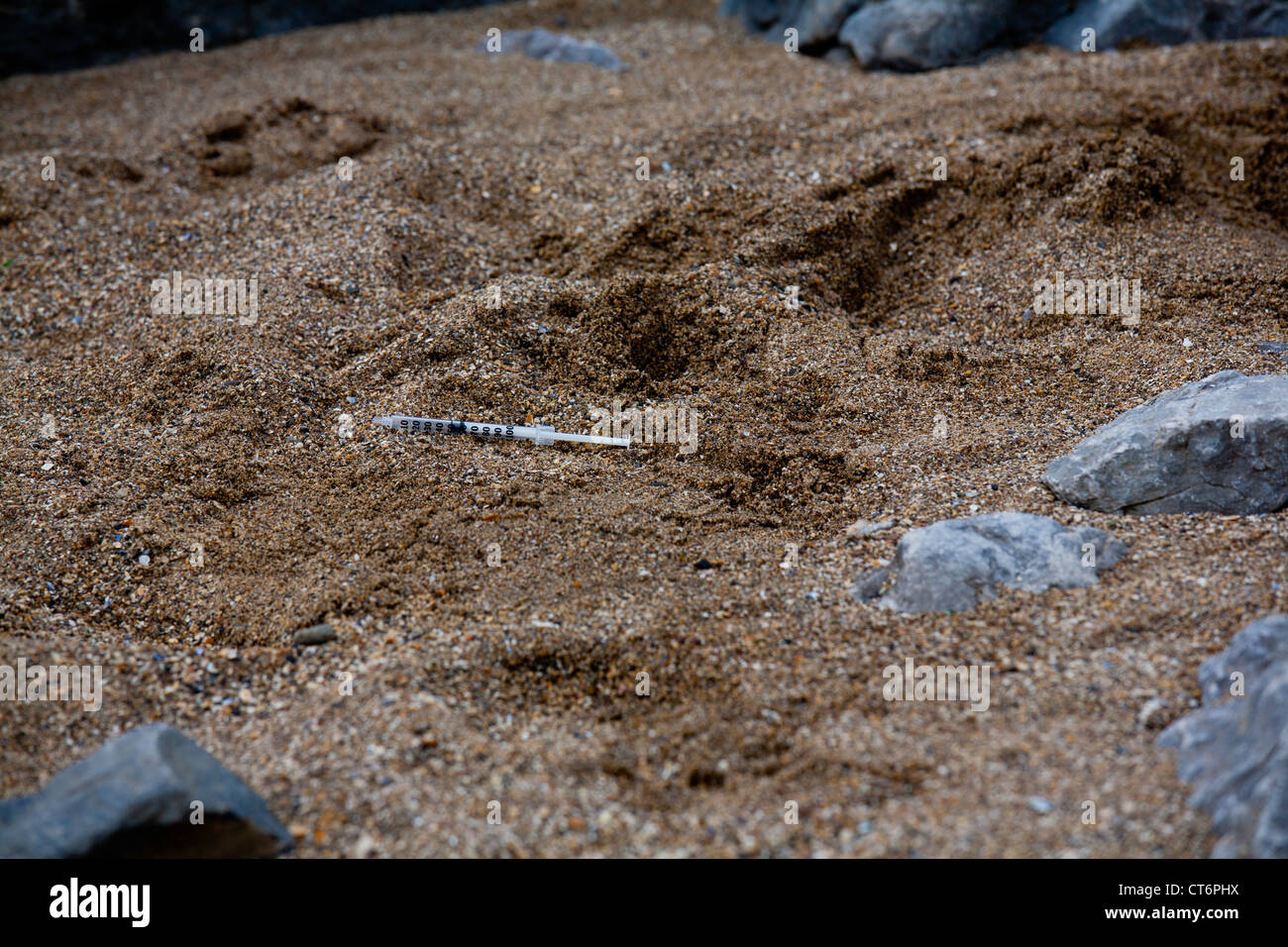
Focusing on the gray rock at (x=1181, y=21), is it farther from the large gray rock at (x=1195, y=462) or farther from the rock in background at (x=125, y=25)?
the rock in background at (x=125, y=25)

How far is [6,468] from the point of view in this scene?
15.3ft

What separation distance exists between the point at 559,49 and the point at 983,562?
21.8 ft

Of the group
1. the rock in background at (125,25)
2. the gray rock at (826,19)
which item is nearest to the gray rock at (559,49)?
the gray rock at (826,19)

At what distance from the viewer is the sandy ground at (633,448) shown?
3266 mm

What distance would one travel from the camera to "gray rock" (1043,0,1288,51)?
7801 mm

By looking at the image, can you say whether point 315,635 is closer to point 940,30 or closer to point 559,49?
point 559,49

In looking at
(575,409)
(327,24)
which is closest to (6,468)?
(575,409)

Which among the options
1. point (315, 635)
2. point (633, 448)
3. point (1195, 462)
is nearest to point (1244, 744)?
point (1195, 462)

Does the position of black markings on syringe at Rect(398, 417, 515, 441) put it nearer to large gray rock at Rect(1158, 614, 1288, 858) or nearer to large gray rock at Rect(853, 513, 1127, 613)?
large gray rock at Rect(853, 513, 1127, 613)

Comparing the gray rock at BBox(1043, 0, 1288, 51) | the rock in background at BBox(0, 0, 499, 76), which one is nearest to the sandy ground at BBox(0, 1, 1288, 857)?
the gray rock at BBox(1043, 0, 1288, 51)

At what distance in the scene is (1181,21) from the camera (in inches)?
309
